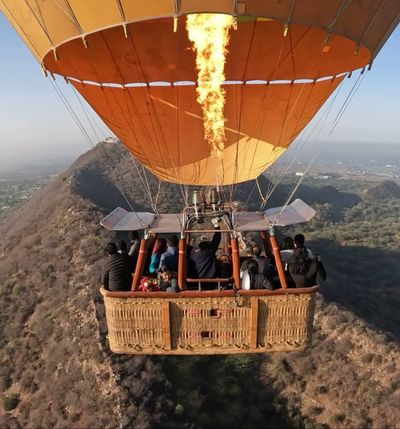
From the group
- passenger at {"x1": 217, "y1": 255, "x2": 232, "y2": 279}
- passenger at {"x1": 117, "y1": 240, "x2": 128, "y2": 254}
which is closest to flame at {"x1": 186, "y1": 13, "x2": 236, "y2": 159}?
passenger at {"x1": 217, "y1": 255, "x2": 232, "y2": 279}

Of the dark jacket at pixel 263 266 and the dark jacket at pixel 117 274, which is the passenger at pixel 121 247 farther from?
the dark jacket at pixel 263 266

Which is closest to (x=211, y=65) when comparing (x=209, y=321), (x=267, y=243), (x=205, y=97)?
(x=205, y=97)

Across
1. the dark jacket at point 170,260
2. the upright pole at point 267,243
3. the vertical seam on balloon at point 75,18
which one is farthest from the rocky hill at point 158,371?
the vertical seam on balloon at point 75,18

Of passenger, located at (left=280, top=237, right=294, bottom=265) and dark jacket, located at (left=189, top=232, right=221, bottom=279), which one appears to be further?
passenger, located at (left=280, top=237, right=294, bottom=265)

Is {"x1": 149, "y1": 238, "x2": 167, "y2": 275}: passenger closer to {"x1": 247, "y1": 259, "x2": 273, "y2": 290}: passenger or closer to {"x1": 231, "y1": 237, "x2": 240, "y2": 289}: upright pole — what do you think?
{"x1": 231, "y1": 237, "x2": 240, "y2": 289}: upright pole

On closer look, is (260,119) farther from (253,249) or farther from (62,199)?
(62,199)

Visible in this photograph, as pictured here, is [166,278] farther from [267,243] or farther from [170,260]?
[267,243]
